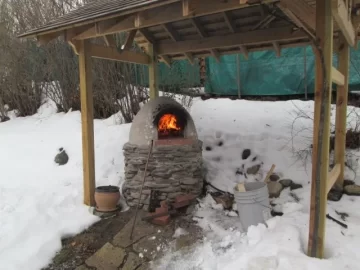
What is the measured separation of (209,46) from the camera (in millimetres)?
5246

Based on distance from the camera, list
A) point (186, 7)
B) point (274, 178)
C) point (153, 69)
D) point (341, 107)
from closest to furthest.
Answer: point (186, 7)
point (341, 107)
point (274, 178)
point (153, 69)

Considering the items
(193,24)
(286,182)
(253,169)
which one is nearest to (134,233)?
(253,169)

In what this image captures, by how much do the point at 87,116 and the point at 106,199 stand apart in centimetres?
124

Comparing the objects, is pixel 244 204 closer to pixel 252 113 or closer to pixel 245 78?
pixel 252 113

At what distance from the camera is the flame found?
4863 millimetres

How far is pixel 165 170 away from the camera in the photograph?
4543 millimetres

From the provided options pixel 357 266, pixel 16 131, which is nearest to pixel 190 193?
pixel 357 266

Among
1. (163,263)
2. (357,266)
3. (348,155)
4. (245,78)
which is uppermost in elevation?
(245,78)

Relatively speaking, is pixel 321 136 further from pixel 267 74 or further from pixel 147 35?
pixel 267 74

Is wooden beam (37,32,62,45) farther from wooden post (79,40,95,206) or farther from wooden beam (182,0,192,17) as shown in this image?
wooden beam (182,0,192,17)

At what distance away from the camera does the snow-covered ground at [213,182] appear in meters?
3.14

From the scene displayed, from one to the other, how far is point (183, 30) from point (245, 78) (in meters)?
3.31

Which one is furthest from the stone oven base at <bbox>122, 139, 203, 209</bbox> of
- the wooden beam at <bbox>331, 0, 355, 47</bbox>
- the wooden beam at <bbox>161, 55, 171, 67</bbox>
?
the wooden beam at <bbox>331, 0, 355, 47</bbox>

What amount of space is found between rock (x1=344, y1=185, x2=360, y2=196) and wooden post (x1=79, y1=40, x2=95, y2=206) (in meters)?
3.69
